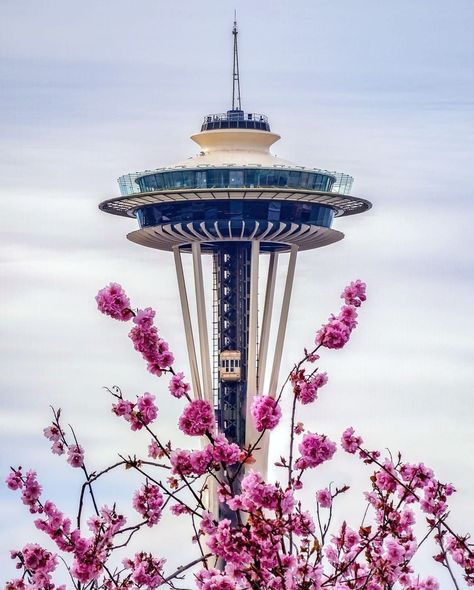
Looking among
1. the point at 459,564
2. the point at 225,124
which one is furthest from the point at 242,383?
the point at 459,564

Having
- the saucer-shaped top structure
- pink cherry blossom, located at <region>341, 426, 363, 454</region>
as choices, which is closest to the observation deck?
the saucer-shaped top structure

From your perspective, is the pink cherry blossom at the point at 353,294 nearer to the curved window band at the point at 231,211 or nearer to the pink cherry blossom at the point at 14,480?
the pink cherry blossom at the point at 14,480

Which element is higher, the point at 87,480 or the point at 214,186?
the point at 214,186

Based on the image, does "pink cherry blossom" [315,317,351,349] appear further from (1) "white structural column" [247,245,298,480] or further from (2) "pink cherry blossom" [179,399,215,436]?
(1) "white structural column" [247,245,298,480]

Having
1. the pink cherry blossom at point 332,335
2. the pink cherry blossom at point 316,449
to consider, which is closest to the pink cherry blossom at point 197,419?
the pink cherry blossom at point 316,449

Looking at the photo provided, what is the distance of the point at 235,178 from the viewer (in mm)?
130750

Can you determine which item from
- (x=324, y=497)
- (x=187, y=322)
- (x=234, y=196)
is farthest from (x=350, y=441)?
(x=187, y=322)

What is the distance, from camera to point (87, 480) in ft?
121

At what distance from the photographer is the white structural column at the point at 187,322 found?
135875mm

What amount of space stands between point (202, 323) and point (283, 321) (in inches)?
257

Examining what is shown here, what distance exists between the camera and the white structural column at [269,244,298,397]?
137 meters

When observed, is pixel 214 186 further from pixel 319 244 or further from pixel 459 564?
pixel 459 564

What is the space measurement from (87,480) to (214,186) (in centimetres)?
9433

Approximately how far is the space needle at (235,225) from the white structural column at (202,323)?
74mm
